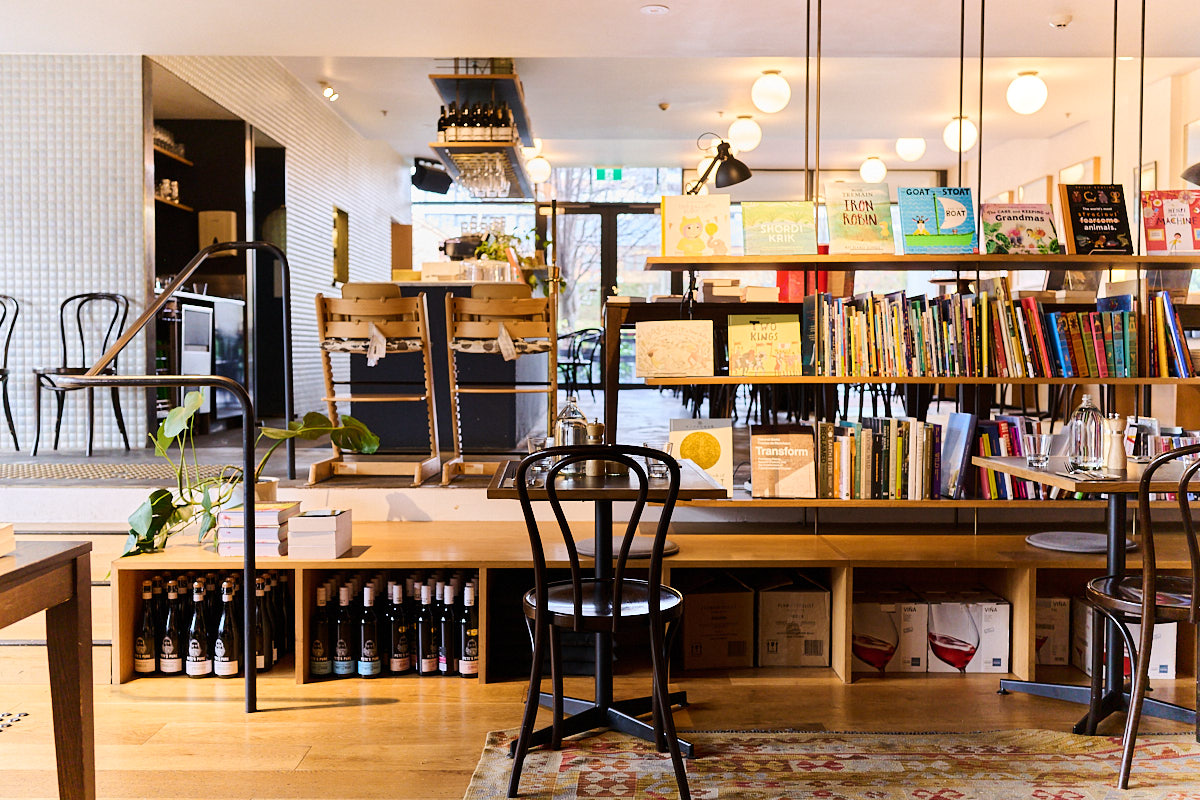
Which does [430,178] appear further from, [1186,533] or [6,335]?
[1186,533]

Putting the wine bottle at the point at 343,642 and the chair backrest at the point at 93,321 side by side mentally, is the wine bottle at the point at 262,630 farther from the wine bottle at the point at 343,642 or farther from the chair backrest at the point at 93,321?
the chair backrest at the point at 93,321

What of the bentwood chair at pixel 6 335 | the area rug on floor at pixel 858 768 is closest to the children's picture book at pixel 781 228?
the area rug on floor at pixel 858 768

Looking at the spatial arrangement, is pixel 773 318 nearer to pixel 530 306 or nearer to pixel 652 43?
pixel 530 306

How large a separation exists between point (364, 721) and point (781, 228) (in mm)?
2391

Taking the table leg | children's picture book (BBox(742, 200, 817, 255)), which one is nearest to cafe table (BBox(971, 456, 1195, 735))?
children's picture book (BBox(742, 200, 817, 255))

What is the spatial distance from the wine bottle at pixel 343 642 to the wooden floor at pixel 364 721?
0.06 m

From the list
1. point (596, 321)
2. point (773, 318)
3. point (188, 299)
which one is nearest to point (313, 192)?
point (188, 299)

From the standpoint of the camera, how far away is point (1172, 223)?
12.9 feet

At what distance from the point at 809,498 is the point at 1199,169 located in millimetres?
1929

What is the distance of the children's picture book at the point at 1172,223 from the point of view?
3.91 m

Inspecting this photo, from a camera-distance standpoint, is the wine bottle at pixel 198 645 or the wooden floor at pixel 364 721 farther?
the wine bottle at pixel 198 645

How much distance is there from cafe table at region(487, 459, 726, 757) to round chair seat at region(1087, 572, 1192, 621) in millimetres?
1114

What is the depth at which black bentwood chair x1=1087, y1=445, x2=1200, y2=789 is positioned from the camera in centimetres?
260

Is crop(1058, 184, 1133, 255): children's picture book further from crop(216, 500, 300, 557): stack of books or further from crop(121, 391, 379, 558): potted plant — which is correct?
crop(216, 500, 300, 557): stack of books
